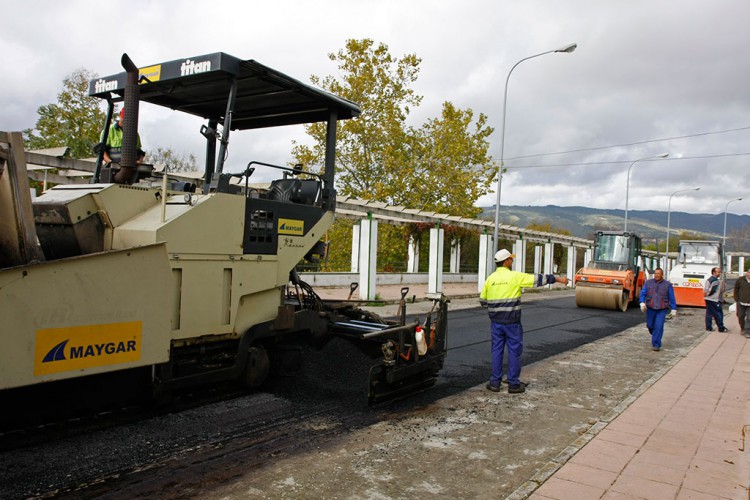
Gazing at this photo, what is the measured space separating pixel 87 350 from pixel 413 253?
27.3 metres

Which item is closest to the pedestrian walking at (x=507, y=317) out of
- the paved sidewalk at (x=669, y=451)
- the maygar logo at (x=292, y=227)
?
the paved sidewalk at (x=669, y=451)

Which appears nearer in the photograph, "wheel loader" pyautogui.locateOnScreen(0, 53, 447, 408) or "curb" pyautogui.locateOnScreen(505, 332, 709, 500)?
"wheel loader" pyautogui.locateOnScreen(0, 53, 447, 408)

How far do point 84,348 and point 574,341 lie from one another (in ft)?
31.2

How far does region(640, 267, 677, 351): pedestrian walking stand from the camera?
999cm

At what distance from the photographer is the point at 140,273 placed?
3750 mm

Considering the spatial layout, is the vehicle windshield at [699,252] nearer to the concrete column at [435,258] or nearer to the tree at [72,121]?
the concrete column at [435,258]

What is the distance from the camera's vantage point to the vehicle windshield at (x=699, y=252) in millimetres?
22531

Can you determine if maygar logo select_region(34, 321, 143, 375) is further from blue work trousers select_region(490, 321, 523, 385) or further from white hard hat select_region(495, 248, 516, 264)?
white hard hat select_region(495, 248, 516, 264)

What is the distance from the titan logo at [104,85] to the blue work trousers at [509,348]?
4516mm

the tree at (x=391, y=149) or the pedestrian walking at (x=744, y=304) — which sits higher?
the tree at (x=391, y=149)

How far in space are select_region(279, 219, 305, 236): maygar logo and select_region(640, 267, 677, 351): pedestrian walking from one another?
720 centimetres

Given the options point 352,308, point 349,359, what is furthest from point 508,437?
point 352,308

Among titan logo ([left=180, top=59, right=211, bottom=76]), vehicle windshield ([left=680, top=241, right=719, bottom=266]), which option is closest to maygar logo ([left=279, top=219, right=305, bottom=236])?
titan logo ([left=180, top=59, right=211, bottom=76])

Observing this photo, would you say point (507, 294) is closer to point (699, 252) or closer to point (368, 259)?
point (368, 259)
